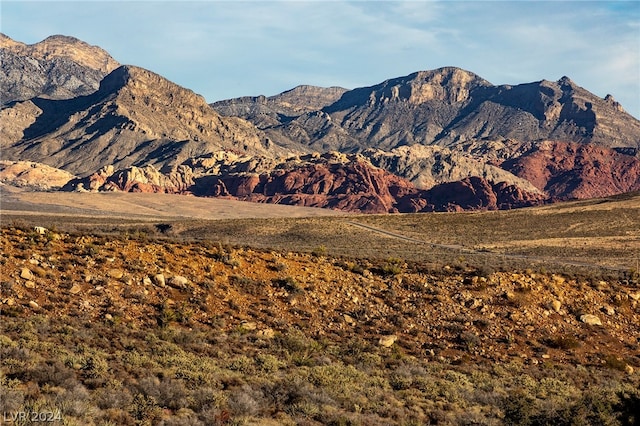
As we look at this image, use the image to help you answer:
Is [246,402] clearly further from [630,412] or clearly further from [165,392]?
[630,412]

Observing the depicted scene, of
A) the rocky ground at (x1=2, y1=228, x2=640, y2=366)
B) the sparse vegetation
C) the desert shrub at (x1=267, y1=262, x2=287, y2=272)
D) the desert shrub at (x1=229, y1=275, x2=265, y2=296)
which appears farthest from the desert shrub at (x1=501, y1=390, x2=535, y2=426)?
the desert shrub at (x1=267, y1=262, x2=287, y2=272)

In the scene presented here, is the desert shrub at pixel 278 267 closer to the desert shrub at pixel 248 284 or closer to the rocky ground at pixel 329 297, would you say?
the rocky ground at pixel 329 297

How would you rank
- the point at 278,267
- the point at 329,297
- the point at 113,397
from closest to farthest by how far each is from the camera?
the point at 113,397
the point at 329,297
the point at 278,267

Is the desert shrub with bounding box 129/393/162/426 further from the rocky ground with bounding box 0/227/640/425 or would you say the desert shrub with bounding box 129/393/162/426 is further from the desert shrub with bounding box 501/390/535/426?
the desert shrub with bounding box 501/390/535/426

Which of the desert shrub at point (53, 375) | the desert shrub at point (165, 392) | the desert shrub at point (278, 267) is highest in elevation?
the desert shrub at point (278, 267)

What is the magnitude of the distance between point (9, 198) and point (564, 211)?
141307 millimetres

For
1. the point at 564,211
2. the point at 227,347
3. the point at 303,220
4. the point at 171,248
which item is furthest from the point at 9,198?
the point at 227,347

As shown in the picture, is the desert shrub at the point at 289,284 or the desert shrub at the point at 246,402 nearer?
the desert shrub at the point at 246,402

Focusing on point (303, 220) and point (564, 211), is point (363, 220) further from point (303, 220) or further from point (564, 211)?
point (564, 211)

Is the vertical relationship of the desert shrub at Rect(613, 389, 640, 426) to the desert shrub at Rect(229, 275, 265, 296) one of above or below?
below

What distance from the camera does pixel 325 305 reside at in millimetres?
23188

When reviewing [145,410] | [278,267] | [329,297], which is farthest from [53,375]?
[278,267]

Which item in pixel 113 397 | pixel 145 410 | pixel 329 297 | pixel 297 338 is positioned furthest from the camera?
pixel 329 297

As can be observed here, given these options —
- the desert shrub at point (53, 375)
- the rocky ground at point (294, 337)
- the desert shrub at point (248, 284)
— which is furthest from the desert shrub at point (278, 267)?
the desert shrub at point (53, 375)
